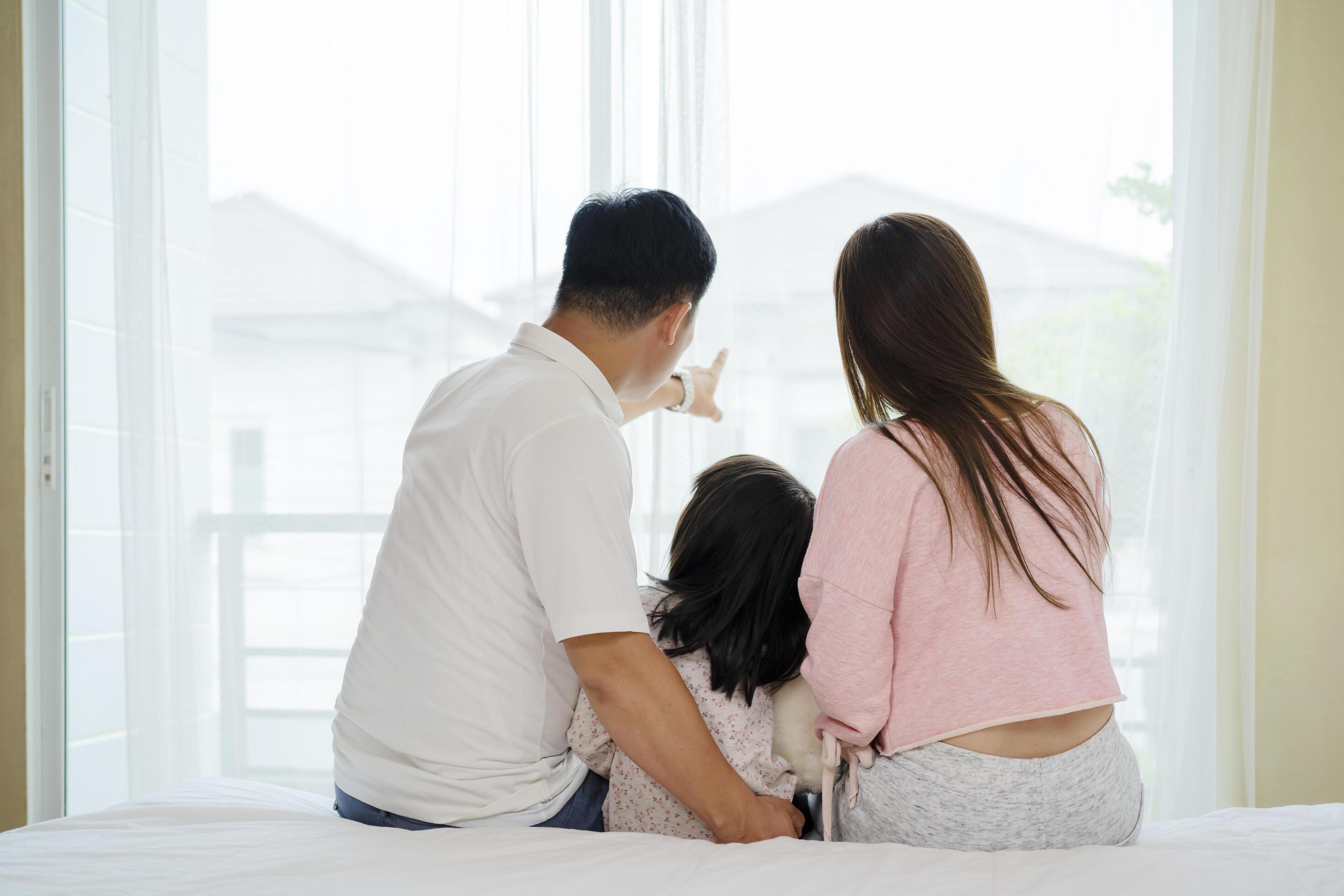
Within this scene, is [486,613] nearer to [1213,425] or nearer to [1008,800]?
[1008,800]

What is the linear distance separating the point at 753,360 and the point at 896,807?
1.09 m

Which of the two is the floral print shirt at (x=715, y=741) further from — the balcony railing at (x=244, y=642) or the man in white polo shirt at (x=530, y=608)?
the balcony railing at (x=244, y=642)

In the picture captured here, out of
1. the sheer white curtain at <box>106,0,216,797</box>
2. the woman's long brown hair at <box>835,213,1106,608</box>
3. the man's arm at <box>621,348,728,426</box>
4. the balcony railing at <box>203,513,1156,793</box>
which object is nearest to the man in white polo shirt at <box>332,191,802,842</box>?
the woman's long brown hair at <box>835,213,1106,608</box>

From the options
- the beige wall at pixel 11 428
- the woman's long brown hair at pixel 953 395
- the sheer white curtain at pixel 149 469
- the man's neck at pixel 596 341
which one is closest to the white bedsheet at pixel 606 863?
the woman's long brown hair at pixel 953 395

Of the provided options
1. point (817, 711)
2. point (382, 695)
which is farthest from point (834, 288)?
point (382, 695)

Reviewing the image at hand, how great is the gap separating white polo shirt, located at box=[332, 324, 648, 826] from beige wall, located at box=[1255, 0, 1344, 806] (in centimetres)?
142

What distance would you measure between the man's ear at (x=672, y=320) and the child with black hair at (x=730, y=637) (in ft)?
0.75

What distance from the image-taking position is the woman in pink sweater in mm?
992

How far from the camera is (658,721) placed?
3.38 ft

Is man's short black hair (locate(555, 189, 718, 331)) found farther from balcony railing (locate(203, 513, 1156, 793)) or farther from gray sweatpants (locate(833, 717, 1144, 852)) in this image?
balcony railing (locate(203, 513, 1156, 793))

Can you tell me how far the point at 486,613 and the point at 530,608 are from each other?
0.17ft

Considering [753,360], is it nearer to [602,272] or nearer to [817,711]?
[602,272]

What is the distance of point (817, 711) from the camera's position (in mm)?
1185

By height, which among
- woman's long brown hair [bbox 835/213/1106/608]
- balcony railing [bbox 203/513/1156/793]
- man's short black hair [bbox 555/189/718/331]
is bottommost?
balcony railing [bbox 203/513/1156/793]
